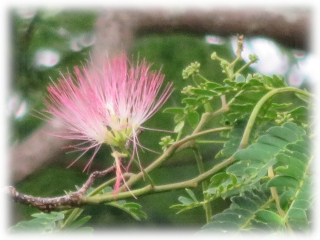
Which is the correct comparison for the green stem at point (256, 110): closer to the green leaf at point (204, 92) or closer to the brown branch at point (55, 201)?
the green leaf at point (204, 92)

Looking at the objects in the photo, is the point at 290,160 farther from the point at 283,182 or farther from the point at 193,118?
the point at 193,118

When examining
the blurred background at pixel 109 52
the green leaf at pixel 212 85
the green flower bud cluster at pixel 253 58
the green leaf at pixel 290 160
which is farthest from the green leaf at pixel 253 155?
the blurred background at pixel 109 52

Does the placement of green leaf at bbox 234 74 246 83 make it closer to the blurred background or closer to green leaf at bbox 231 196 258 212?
green leaf at bbox 231 196 258 212

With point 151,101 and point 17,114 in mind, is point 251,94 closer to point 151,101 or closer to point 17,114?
point 151,101

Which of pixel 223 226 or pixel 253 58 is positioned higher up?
pixel 253 58

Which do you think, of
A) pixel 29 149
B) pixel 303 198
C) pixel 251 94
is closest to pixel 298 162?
pixel 303 198

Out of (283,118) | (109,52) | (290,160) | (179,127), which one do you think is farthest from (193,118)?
(109,52)
